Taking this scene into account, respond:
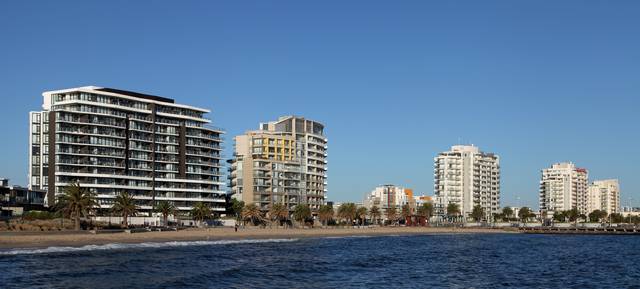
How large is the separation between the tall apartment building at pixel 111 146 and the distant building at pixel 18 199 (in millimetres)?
5520

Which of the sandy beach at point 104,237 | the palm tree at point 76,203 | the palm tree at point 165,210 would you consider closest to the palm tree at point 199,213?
the palm tree at point 165,210

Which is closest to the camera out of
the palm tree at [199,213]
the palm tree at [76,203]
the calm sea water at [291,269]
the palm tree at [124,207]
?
the calm sea water at [291,269]

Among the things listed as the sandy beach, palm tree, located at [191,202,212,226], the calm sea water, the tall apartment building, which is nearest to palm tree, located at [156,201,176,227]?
palm tree, located at [191,202,212,226]

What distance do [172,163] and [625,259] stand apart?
127335 millimetres

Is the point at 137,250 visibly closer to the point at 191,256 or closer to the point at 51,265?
the point at 191,256

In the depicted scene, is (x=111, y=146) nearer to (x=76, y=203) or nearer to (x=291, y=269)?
(x=76, y=203)

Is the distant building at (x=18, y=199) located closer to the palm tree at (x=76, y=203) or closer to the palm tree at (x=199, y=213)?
the palm tree at (x=76, y=203)

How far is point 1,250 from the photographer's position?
278 ft

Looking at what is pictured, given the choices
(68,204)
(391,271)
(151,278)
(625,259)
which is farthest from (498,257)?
(68,204)

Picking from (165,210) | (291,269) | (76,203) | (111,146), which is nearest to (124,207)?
(76,203)

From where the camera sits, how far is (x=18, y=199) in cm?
15762

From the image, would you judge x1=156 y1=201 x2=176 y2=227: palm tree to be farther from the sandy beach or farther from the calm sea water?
the calm sea water

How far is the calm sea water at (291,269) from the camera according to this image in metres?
59.0

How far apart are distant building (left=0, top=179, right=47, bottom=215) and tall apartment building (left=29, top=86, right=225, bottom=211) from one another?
552 centimetres
